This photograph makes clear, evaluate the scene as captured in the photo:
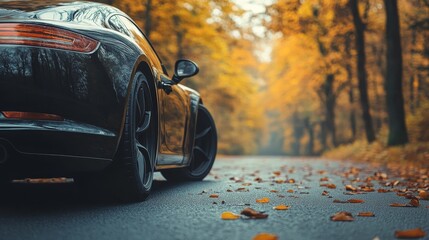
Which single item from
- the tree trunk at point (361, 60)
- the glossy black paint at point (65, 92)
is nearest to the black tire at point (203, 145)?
the glossy black paint at point (65, 92)

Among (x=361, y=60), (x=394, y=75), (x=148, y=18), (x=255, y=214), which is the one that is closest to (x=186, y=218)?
(x=255, y=214)

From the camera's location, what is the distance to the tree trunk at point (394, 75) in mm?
14273

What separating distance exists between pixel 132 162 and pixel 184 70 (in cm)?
202

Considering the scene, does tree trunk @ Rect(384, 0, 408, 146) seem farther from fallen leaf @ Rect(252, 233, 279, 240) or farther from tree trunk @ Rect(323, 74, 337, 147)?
tree trunk @ Rect(323, 74, 337, 147)

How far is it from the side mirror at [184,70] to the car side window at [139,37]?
0.40 metres

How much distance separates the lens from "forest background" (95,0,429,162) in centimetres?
1463

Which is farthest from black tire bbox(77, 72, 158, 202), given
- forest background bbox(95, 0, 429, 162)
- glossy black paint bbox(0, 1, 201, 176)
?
forest background bbox(95, 0, 429, 162)

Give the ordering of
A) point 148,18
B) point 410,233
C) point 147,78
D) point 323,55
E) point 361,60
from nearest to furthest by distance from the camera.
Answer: point 410,233 < point 147,78 < point 148,18 < point 361,60 < point 323,55

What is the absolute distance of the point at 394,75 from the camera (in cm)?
1434

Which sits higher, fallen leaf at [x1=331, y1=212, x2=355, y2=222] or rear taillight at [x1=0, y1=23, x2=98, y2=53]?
rear taillight at [x1=0, y1=23, x2=98, y2=53]

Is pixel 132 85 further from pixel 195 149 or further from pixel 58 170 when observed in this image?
pixel 195 149

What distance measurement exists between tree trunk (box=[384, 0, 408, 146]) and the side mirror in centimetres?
1013

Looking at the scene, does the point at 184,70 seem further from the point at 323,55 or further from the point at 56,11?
the point at 323,55

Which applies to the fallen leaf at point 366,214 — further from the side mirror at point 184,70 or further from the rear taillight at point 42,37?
the side mirror at point 184,70
